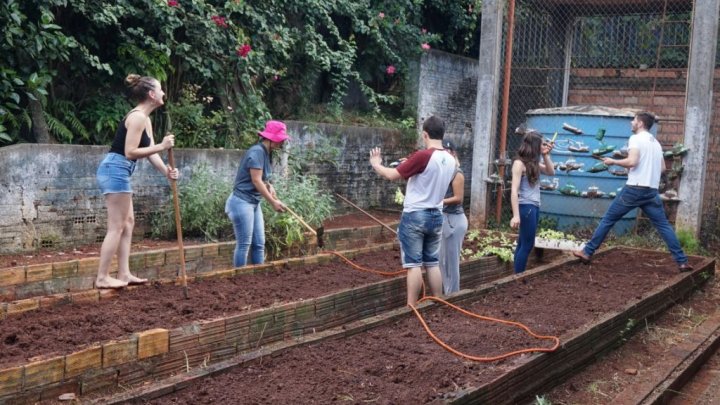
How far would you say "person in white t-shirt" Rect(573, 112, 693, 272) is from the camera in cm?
752

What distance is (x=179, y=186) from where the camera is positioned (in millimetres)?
8094

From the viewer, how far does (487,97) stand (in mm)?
10211

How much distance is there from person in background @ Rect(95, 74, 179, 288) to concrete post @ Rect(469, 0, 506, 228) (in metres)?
5.68

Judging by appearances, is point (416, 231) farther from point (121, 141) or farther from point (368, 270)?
point (121, 141)

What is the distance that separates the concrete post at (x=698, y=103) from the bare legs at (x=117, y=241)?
6762 mm

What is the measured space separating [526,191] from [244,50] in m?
4.09

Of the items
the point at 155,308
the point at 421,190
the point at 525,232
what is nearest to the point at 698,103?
the point at 525,232

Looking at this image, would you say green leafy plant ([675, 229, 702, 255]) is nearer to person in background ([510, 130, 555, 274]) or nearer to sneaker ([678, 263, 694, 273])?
sneaker ([678, 263, 694, 273])

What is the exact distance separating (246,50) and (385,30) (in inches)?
124

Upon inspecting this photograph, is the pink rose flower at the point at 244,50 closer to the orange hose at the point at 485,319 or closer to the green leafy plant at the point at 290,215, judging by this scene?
the green leafy plant at the point at 290,215

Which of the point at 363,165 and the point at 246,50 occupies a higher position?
the point at 246,50

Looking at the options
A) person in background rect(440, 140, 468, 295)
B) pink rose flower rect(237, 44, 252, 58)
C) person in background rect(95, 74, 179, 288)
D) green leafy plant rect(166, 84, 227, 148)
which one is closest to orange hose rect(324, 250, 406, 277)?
person in background rect(440, 140, 468, 295)

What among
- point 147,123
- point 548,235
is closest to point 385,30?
point 548,235

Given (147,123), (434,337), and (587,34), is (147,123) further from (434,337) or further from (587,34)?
(587,34)
